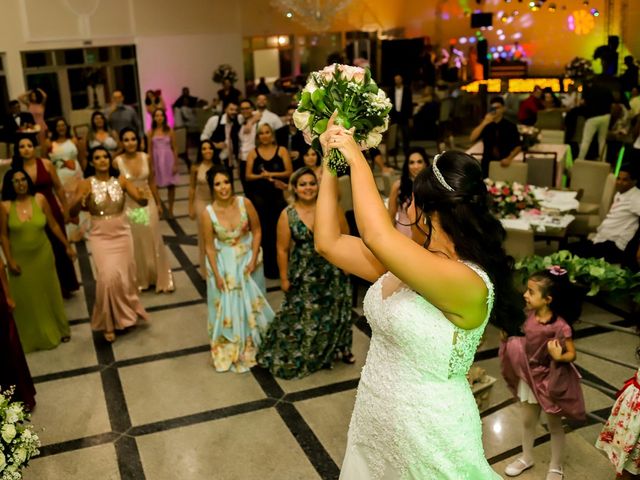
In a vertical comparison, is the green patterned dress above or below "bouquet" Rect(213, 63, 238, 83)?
below

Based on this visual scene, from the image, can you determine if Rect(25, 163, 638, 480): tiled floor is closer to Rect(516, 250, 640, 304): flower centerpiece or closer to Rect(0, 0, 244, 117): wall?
Rect(516, 250, 640, 304): flower centerpiece

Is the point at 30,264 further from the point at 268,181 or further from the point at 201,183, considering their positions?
the point at 268,181

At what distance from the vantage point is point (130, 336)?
643 cm

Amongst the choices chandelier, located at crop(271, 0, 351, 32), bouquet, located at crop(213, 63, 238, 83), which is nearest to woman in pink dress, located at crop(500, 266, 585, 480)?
chandelier, located at crop(271, 0, 351, 32)

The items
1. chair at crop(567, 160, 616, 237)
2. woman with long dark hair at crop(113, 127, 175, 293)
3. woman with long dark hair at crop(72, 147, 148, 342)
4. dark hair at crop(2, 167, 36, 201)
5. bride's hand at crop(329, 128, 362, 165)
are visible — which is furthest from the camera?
chair at crop(567, 160, 616, 237)

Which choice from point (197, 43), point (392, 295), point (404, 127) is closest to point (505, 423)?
point (392, 295)

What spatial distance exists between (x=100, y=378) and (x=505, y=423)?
3.02m

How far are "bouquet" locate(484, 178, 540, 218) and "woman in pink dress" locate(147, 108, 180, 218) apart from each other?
15.0ft

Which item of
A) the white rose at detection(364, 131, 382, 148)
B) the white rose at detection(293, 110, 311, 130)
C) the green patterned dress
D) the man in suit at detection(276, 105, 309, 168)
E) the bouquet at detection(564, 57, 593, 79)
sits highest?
the white rose at detection(293, 110, 311, 130)

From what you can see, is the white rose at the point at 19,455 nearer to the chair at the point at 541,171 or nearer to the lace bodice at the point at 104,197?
the lace bodice at the point at 104,197

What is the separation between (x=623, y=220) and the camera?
6594mm

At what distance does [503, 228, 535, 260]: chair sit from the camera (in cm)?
636

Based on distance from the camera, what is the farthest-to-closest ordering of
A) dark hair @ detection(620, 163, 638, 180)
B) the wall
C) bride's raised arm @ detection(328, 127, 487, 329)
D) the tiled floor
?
the wall → dark hair @ detection(620, 163, 638, 180) → the tiled floor → bride's raised arm @ detection(328, 127, 487, 329)

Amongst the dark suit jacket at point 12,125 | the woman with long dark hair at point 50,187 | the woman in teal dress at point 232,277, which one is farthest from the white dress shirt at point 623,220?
the dark suit jacket at point 12,125
